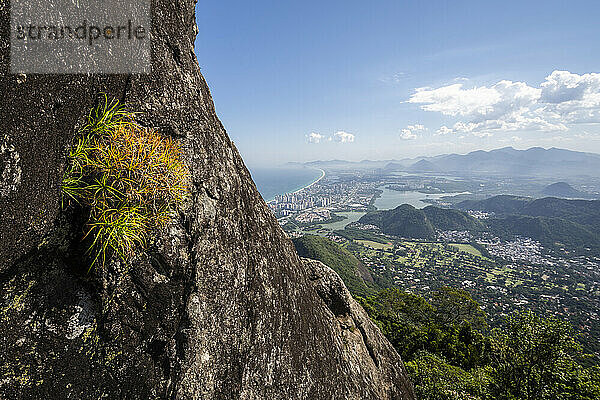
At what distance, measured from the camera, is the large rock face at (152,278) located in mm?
2826

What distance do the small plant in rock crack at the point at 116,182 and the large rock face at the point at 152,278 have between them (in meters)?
0.16

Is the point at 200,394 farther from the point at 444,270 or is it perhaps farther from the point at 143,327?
the point at 444,270

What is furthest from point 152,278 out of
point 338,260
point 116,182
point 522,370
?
point 338,260

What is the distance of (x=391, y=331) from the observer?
26141 mm

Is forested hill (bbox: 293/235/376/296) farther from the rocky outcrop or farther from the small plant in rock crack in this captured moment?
the small plant in rock crack

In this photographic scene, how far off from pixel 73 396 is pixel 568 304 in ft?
417

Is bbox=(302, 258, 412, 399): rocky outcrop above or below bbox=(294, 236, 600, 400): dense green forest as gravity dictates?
above

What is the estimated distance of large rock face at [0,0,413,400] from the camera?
9.27 feet

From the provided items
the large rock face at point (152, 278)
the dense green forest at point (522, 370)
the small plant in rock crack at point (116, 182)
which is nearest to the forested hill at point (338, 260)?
the dense green forest at point (522, 370)

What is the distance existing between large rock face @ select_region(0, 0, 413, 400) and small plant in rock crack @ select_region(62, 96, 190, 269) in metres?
0.16

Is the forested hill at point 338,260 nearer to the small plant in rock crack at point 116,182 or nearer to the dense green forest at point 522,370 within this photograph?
the dense green forest at point 522,370

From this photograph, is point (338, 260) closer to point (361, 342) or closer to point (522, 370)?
point (522, 370)

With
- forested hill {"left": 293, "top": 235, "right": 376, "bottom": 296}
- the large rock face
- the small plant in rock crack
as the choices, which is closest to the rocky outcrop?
the large rock face

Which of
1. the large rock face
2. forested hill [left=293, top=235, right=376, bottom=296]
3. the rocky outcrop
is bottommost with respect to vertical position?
forested hill [left=293, top=235, right=376, bottom=296]
